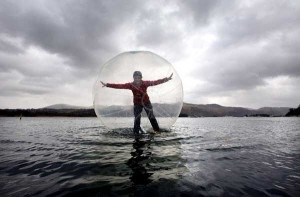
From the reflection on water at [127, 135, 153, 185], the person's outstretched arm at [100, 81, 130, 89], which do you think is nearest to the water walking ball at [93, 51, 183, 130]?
the person's outstretched arm at [100, 81, 130, 89]

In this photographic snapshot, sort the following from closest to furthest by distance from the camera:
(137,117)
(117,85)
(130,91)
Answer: (117,85)
(130,91)
(137,117)

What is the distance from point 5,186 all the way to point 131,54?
8571 mm

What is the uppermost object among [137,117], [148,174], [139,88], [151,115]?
[139,88]

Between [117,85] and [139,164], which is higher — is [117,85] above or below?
above

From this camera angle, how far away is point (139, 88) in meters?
12.5

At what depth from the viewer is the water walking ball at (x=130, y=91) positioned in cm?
1234

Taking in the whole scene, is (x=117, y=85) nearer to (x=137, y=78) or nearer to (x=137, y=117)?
(x=137, y=78)

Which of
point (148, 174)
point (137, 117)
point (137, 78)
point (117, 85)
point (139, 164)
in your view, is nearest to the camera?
point (148, 174)

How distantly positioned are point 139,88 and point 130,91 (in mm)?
528

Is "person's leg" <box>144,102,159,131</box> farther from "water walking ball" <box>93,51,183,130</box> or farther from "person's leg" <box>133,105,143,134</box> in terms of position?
"person's leg" <box>133,105,143,134</box>

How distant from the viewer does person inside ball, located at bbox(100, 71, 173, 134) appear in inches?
485

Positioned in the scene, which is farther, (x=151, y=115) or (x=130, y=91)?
(x=151, y=115)

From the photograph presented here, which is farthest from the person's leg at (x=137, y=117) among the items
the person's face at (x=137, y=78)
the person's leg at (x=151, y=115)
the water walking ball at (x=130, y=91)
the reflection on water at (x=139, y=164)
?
the reflection on water at (x=139, y=164)

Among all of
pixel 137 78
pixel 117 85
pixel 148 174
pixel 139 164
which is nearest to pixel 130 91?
pixel 117 85
